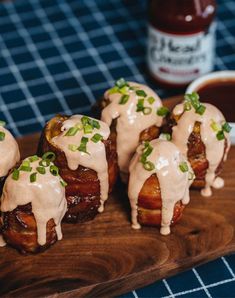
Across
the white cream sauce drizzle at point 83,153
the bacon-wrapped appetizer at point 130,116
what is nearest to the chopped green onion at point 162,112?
the bacon-wrapped appetizer at point 130,116

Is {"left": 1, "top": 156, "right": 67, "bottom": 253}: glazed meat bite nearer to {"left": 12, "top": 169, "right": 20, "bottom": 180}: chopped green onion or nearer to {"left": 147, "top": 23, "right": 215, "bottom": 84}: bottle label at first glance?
{"left": 12, "top": 169, "right": 20, "bottom": 180}: chopped green onion

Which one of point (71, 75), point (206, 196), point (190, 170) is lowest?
point (71, 75)

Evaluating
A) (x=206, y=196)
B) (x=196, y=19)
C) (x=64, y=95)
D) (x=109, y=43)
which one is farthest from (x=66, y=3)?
(x=206, y=196)

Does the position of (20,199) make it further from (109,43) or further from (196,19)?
(109,43)

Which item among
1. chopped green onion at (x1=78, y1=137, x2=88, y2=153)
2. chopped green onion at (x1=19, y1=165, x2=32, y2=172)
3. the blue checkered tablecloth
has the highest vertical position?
chopped green onion at (x1=78, y1=137, x2=88, y2=153)

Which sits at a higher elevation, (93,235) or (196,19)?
(196,19)

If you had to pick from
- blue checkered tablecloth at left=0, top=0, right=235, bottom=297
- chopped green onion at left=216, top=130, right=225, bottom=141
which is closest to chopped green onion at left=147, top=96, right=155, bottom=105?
chopped green onion at left=216, top=130, right=225, bottom=141
